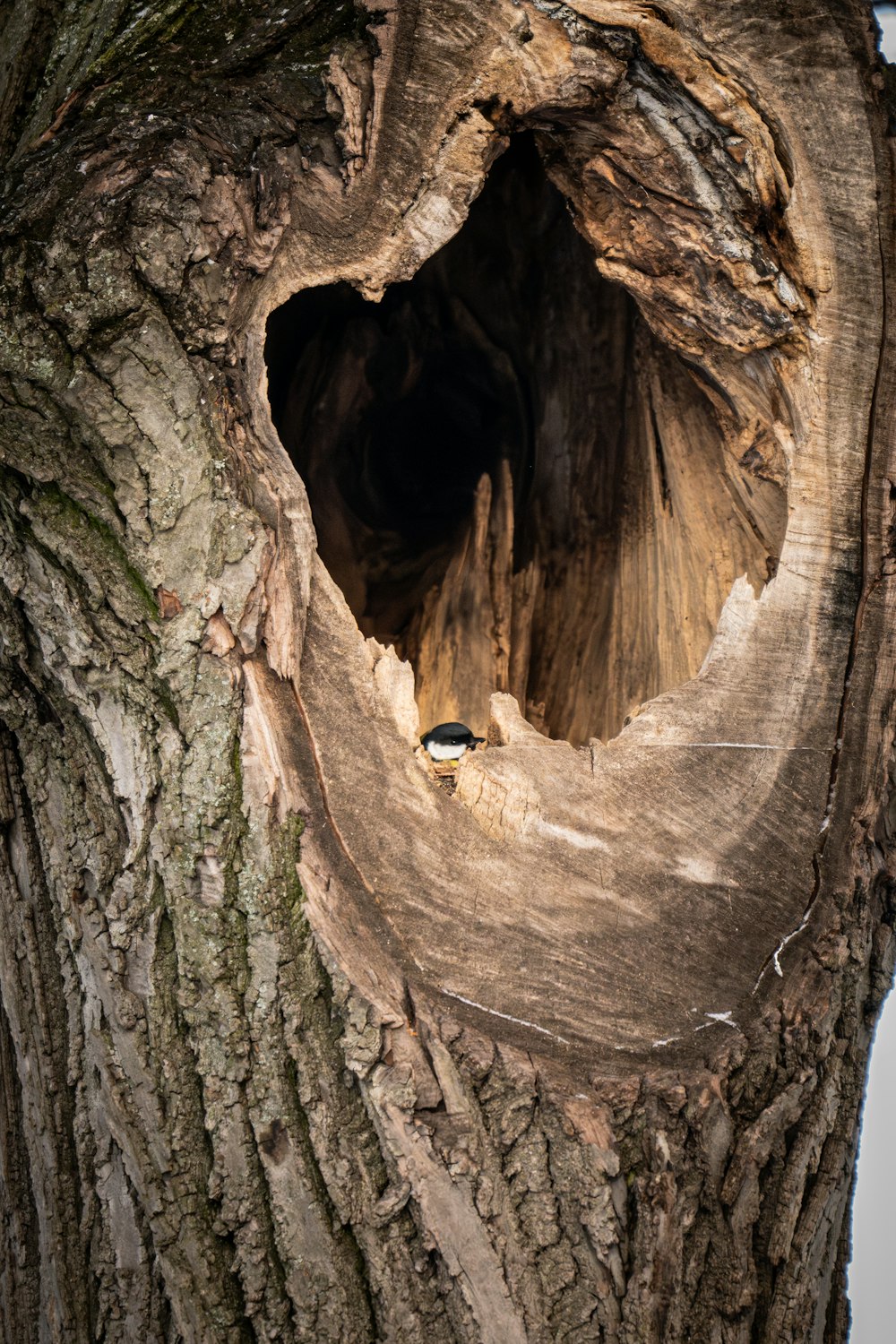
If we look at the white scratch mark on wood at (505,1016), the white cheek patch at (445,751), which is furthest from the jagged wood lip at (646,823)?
the white cheek patch at (445,751)

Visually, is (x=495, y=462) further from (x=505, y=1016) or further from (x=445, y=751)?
(x=505, y=1016)

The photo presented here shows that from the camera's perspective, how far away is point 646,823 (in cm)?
142

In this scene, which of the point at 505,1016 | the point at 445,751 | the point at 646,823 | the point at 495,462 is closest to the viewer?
the point at 505,1016

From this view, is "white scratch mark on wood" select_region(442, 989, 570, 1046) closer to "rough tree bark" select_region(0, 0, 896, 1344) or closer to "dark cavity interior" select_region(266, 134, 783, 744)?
"rough tree bark" select_region(0, 0, 896, 1344)

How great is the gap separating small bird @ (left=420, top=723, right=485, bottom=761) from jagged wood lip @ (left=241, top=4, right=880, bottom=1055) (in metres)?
0.39

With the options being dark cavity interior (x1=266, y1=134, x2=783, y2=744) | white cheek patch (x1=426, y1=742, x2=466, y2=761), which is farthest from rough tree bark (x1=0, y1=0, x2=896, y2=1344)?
→ dark cavity interior (x1=266, y1=134, x2=783, y2=744)

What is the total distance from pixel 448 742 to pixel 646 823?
47cm

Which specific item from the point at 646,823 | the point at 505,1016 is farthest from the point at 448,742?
the point at 505,1016

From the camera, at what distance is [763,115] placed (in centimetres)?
144

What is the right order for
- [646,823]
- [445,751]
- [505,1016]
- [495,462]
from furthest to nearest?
[495,462], [445,751], [646,823], [505,1016]

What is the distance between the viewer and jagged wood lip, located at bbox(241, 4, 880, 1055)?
51.8 inches

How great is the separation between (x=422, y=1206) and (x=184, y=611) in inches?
26.3

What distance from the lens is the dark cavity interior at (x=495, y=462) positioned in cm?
210

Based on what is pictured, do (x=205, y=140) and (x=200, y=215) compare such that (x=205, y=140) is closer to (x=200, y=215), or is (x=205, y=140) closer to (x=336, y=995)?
(x=200, y=215)
